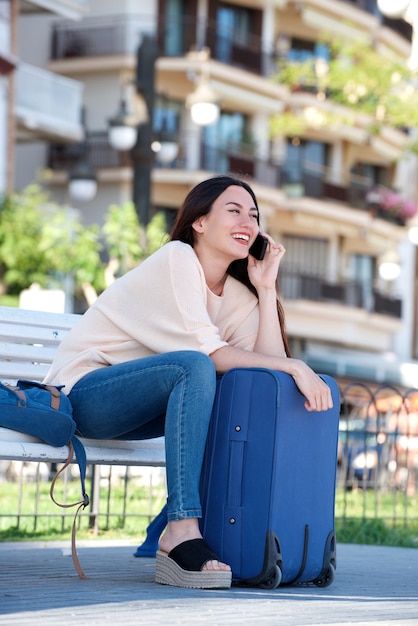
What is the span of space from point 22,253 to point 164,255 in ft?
67.1

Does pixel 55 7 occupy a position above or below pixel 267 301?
above

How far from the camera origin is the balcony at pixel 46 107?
107ft

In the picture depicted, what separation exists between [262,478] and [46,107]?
94.7ft

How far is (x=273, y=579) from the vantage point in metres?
5.19

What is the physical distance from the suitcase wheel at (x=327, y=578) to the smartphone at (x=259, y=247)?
1211mm

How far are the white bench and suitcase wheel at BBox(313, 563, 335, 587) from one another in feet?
2.38

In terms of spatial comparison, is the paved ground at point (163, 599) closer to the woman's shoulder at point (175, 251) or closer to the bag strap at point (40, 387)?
the bag strap at point (40, 387)

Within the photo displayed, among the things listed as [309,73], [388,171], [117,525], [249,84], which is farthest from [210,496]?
[388,171]

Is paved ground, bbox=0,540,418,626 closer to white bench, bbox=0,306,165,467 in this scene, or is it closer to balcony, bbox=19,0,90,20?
white bench, bbox=0,306,165,467

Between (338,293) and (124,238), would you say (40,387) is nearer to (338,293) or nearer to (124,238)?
(124,238)

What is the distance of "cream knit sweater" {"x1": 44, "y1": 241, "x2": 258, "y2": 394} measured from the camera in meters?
5.34

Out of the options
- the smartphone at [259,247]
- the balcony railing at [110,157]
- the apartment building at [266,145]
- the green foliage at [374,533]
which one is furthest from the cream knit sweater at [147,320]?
the balcony railing at [110,157]

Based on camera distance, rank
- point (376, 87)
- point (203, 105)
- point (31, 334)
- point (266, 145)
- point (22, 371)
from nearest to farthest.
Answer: point (22, 371)
point (31, 334)
point (203, 105)
point (376, 87)
point (266, 145)

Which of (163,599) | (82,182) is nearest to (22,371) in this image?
(163,599)
